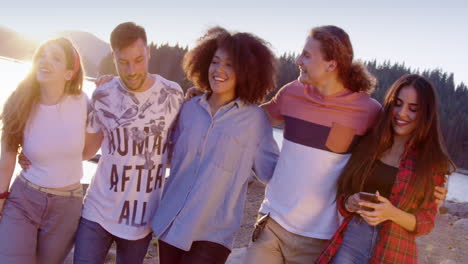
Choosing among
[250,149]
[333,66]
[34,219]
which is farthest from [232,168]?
[34,219]

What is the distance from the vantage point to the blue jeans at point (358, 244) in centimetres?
320

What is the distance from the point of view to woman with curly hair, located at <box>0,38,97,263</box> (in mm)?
3365

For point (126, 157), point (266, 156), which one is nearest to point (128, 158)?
point (126, 157)

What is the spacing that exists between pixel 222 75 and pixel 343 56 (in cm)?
103

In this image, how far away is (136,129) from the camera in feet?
11.5

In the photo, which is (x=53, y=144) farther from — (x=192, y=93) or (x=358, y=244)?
(x=358, y=244)

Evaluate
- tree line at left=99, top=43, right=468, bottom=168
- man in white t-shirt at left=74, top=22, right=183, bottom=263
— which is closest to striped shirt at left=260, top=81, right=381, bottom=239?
man in white t-shirt at left=74, top=22, right=183, bottom=263

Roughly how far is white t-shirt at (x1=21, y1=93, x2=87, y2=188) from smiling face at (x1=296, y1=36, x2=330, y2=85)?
195 centimetres

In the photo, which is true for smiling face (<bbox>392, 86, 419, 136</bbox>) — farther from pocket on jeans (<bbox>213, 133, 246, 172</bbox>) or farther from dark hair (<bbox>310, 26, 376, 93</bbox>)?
pocket on jeans (<bbox>213, 133, 246, 172</bbox>)

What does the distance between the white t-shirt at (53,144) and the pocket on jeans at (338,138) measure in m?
2.04

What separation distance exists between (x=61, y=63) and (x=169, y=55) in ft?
284

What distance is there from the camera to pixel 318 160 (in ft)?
11.4

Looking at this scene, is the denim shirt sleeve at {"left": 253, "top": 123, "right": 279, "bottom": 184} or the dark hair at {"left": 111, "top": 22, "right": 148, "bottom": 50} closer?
the dark hair at {"left": 111, "top": 22, "right": 148, "bottom": 50}

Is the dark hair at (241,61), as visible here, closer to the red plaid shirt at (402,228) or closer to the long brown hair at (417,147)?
the long brown hair at (417,147)
